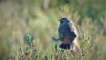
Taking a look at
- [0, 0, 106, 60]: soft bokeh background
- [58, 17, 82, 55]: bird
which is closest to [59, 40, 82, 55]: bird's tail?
[58, 17, 82, 55]: bird

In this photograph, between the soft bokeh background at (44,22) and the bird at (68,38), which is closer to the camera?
the bird at (68,38)

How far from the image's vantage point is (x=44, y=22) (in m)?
12.3

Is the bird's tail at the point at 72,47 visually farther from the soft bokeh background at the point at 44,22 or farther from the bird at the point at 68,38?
the soft bokeh background at the point at 44,22

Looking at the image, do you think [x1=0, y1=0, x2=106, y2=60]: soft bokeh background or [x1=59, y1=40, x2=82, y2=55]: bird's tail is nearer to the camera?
[x1=59, y1=40, x2=82, y2=55]: bird's tail

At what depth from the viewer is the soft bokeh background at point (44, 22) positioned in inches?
Answer: 295

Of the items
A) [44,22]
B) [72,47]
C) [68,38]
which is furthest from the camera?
[44,22]

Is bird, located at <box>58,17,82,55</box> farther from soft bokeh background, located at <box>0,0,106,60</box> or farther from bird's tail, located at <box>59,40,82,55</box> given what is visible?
soft bokeh background, located at <box>0,0,106,60</box>

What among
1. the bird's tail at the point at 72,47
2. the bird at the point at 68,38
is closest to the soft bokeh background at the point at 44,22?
the bird at the point at 68,38

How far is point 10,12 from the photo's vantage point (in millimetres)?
11953

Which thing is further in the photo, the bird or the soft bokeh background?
the soft bokeh background

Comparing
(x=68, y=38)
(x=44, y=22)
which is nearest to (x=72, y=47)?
(x=68, y=38)

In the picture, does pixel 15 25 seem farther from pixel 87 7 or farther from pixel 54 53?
pixel 54 53

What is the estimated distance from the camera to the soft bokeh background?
7480 millimetres

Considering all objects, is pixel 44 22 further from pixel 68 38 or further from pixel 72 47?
pixel 72 47
